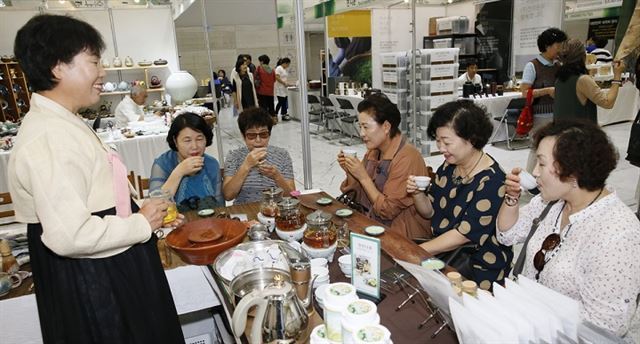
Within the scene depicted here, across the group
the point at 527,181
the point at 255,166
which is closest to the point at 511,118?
the point at 255,166

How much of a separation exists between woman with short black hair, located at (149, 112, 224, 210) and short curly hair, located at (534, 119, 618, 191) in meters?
1.76

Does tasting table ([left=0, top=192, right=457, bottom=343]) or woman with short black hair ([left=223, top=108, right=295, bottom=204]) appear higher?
woman with short black hair ([left=223, top=108, right=295, bottom=204])

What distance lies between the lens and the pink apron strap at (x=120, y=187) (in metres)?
1.25

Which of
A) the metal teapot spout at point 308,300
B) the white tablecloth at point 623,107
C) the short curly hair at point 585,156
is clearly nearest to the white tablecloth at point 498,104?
the white tablecloth at point 623,107

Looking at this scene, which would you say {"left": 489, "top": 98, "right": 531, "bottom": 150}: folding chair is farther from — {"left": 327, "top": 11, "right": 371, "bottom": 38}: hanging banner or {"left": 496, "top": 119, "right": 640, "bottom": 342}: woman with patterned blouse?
{"left": 496, "top": 119, "right": 640, "bottom": 342}: woman with patterned blouse

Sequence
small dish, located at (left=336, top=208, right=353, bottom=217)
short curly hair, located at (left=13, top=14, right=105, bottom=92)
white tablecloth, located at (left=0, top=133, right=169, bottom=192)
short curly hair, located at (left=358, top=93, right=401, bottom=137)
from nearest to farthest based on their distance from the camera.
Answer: short curly hair, located at (left=13, top=14, right=105, bottom=92) → small dish, located at (left=336, top=208, right=353, bottom=217) → short curly hair, located at (left=358, top=93, right=401, bottom=137) → white tablecloth, located at (left=0, top=133, right=169, bottom=192)

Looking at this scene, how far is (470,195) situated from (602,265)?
2.37 feet

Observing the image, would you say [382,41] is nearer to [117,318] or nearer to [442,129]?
[442,129]

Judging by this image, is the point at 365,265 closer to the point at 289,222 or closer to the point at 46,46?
the point at 289,222

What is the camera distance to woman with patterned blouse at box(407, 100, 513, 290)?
183cm

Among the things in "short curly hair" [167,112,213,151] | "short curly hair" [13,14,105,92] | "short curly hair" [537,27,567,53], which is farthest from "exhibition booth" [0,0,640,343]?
"short curly hair" [537,27,567,53]

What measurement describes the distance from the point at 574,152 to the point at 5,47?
Answer: 31.6 ft

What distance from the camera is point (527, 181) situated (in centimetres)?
154

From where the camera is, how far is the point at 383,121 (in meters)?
2.34
